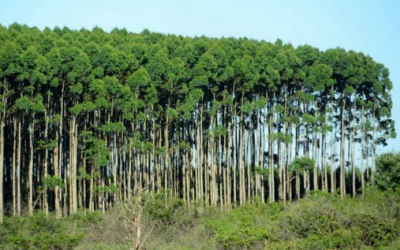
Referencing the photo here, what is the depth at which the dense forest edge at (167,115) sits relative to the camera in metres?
38.8

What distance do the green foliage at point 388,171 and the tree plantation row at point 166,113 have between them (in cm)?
644

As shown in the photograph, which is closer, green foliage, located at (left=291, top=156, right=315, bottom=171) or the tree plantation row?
the tree plantation row

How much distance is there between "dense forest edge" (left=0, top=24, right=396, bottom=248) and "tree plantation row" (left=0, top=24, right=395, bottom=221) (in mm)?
86

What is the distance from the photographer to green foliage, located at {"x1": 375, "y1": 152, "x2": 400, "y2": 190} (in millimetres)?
39281

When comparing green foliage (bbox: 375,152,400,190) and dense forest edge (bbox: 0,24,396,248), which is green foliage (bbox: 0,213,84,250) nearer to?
dense forest edge (bbox: 0,24,396,248)

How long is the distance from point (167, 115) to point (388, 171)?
1183 centimetres

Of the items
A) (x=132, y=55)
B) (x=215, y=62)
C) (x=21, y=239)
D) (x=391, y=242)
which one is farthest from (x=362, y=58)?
(x=21, y=239)

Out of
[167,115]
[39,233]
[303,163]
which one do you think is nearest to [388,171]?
[303,163]

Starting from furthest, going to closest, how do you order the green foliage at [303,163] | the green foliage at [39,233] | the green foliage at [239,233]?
the green foliage at [303,163], the green foliage at [239,233], the green foliage at [39,233]

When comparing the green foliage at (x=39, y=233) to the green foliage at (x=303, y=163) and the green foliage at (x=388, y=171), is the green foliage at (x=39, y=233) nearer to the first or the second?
the green foliage at (x=388, y=171)

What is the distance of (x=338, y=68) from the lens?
50.1 m

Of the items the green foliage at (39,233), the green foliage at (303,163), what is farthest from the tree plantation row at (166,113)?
the green foliage at (39,233)

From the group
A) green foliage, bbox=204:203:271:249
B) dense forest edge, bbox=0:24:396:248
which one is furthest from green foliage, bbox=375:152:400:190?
green foliage, bbox=204:203:271:249

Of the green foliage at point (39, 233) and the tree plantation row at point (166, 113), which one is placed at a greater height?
the tree plantation row at point (166, 113)
